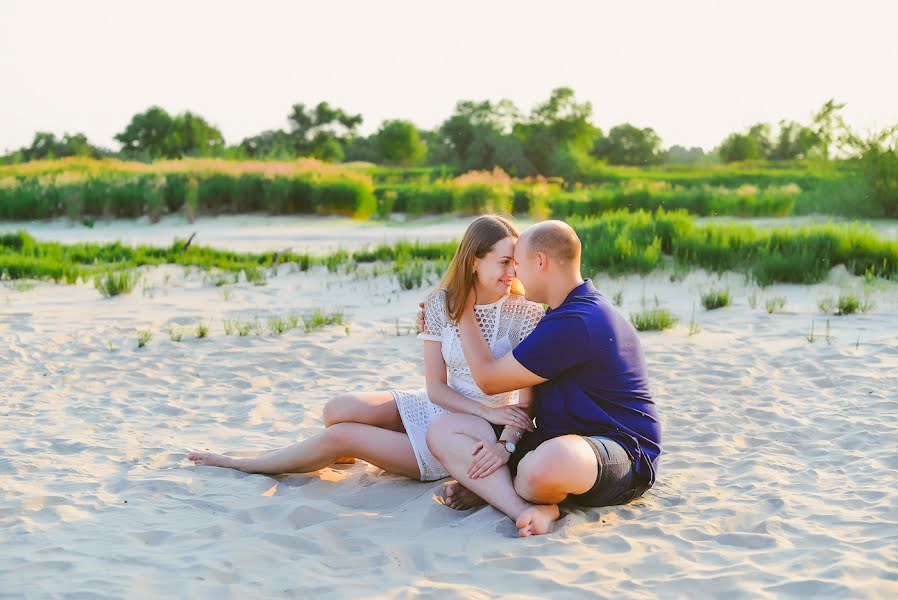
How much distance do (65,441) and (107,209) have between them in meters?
14.6

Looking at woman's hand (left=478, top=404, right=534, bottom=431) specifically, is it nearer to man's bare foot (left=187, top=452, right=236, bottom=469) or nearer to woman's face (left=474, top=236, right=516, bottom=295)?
woman's face (left=474, top=236, right=516, bottom=295)

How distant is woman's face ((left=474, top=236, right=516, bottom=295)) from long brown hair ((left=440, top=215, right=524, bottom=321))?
0.02 m

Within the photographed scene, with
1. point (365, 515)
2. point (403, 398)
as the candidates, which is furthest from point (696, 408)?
point (365, 515)

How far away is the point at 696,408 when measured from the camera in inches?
218

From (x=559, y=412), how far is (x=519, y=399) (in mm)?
237

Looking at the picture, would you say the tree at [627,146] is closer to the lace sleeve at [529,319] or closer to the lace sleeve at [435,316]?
the lace sleeve at [529,319]

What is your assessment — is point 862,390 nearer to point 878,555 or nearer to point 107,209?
point 878,555

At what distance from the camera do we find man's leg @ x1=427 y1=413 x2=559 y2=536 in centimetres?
359

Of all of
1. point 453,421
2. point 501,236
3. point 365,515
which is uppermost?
point 501,236

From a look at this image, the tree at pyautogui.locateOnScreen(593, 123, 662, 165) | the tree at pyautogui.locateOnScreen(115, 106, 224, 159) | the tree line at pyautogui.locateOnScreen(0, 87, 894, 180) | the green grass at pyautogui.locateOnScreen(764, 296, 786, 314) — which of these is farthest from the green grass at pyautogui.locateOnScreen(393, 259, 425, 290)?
the tree at pyautogui.locateOnScreen(115, 106, 224, 159)

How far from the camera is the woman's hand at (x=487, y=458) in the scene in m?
3.79

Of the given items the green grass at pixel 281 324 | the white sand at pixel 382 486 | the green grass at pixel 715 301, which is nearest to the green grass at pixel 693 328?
the white sand at pixel 382 486

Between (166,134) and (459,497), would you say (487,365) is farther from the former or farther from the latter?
(166,134)

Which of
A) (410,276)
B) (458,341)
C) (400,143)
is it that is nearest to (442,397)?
(458,341)
